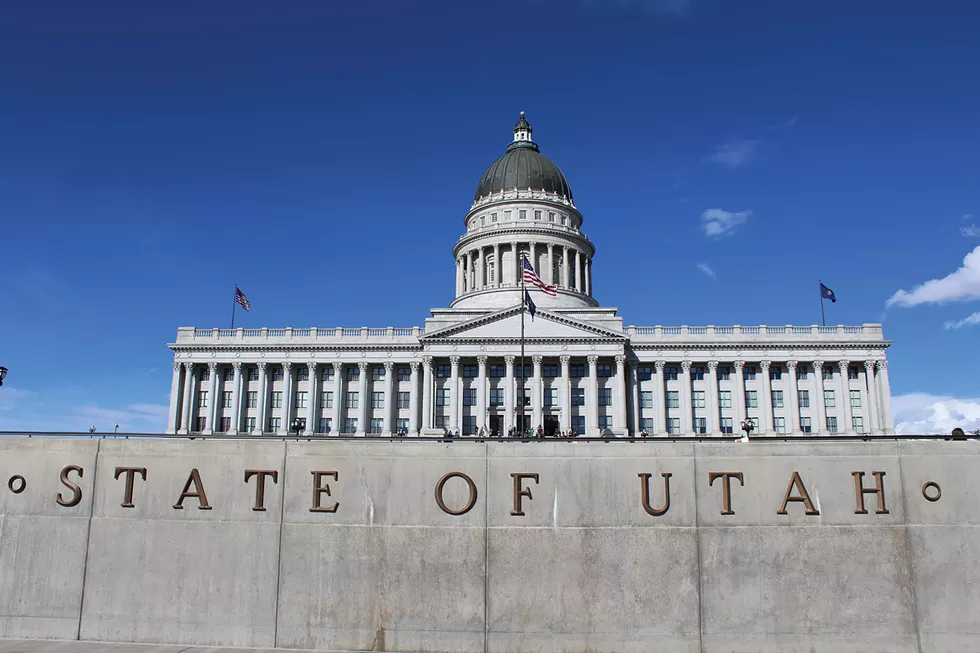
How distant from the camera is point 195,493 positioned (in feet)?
60.0

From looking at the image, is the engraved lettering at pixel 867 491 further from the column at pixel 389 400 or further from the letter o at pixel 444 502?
the column at pixel 389 400

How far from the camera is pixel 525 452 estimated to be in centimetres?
1773

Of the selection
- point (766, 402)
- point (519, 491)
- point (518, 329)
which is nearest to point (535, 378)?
point (518, 329)

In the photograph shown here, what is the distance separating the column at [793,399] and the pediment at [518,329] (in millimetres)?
19392

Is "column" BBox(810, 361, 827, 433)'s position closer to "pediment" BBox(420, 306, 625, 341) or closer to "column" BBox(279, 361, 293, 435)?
"pediment" BBox(420, 306, 625, 341)

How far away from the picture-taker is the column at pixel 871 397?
3060 inches

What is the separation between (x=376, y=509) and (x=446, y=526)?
1736 millimetres

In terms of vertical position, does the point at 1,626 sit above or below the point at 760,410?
below

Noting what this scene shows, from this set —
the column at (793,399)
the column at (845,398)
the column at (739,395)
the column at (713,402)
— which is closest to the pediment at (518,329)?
the column at (713,402)

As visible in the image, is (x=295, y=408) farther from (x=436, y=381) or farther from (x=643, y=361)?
(x=643, y=361)

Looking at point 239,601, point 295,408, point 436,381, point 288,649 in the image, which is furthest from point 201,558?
point 295,408

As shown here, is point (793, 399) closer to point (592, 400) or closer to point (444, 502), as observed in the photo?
point (592, 400)

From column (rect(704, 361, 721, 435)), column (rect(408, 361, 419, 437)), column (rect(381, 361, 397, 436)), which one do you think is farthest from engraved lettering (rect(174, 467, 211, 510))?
column (rect(704, 361, 721, 435))

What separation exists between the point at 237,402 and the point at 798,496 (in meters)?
73.8
